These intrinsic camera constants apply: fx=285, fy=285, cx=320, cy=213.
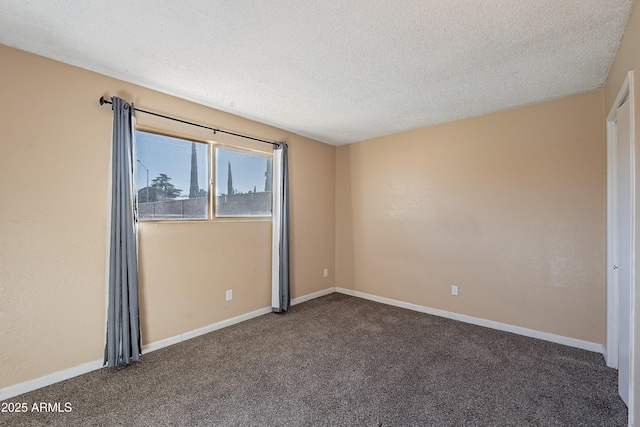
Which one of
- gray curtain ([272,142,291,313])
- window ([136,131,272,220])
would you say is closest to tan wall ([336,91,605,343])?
gray curtain ([272,142,291,313])

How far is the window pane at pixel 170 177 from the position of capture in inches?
109

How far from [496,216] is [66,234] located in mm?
4244

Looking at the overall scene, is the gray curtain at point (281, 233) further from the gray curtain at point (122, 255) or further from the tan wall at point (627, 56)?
the tan wall at point (627, 56)

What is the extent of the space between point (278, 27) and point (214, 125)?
5.65ft

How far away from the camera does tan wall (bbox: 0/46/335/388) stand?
2066 millimetres

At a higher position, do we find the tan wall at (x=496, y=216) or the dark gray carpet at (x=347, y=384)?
the tan wall at (x=496, y=216)

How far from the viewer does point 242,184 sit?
3646mm

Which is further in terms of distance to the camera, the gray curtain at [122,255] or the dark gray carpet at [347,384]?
the gray curtain at [122,255]

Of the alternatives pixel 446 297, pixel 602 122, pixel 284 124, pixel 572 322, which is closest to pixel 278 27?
pixel 284 124

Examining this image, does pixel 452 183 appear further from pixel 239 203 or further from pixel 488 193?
pixel 239 203

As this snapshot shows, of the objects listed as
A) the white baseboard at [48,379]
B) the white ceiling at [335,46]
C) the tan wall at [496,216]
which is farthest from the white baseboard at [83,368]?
the white ceiling at [335,46]

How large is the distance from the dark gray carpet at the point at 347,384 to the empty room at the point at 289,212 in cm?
2

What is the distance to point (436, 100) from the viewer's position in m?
3.02

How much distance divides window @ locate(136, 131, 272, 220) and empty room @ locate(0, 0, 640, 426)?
22 mm
